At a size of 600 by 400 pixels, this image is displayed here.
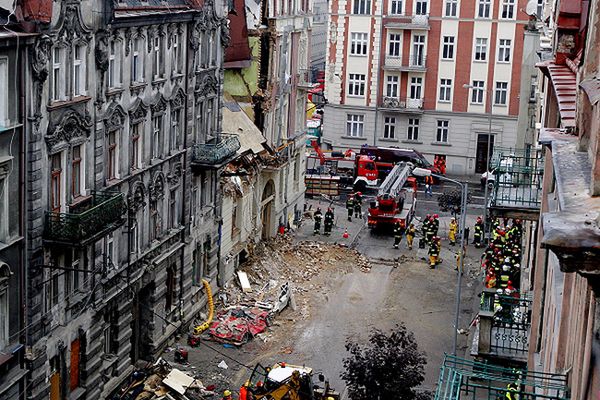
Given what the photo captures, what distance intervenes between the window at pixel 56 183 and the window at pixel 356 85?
4330 centimetres

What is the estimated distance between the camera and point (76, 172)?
24766mm

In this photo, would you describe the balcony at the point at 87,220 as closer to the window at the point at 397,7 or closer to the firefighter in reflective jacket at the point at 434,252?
the firefighter in reflective jacket at the point at 434,252

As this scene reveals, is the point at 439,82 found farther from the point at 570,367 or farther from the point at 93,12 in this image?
the point at 570,367

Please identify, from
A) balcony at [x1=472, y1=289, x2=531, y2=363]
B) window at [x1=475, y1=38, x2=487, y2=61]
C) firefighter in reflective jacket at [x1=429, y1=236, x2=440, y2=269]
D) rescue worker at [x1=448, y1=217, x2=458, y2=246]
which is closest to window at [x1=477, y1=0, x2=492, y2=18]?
window at [x1=475, y1=38, x2=487, y2=61]

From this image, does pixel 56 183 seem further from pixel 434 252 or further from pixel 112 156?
pixel 434 252

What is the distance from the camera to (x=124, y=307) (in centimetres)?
2877

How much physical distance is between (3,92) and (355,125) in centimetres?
4683

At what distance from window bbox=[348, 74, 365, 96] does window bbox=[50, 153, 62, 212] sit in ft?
142

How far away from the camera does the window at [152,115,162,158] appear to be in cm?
3035

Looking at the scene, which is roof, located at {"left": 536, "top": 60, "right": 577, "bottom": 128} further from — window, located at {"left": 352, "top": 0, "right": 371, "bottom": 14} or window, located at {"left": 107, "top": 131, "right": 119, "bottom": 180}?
window, located at {"left": 352, "top": 0, "right": 371, "bottom": 14}

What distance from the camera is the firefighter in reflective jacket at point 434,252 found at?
43844mm

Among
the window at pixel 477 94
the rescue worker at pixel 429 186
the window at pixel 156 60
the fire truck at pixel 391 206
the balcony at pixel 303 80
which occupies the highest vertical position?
the window at pixel 156 60

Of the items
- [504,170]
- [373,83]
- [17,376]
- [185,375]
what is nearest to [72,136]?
[17,376]

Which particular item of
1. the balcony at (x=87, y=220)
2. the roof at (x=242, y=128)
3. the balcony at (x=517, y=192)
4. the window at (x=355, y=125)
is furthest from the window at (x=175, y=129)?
the window at (x=355, y=125)
